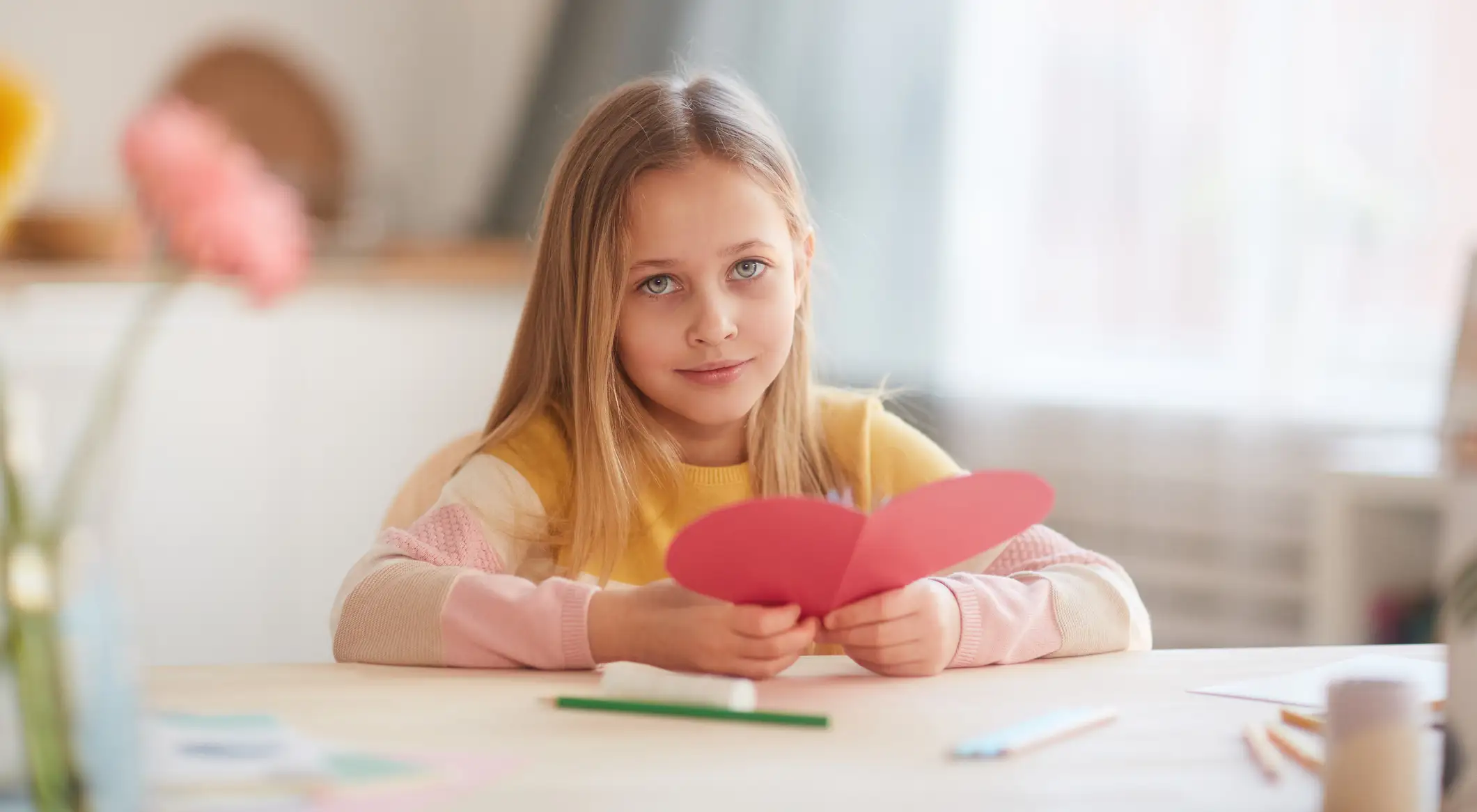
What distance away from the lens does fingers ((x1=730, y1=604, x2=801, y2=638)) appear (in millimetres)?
900

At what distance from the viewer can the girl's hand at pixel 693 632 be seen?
91cm

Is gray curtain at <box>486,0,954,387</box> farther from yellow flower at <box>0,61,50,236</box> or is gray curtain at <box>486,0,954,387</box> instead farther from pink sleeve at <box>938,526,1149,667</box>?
yellow flower at <box>0,61,50,236</box>

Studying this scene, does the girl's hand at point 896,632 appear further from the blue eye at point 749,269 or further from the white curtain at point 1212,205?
the white curtain at point 1212,205

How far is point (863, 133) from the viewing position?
292 centimetres

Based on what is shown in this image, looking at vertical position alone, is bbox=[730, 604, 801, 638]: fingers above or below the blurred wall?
below

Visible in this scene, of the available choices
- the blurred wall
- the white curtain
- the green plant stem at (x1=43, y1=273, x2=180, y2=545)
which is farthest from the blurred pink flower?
the blurred wall

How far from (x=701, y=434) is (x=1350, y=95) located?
153cm

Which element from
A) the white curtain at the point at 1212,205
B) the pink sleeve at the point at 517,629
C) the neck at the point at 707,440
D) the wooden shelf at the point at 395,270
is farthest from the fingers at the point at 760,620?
the wooden shelf at the point at 395,270

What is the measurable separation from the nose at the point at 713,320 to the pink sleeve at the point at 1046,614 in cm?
29

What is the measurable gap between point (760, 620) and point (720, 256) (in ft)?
1.32

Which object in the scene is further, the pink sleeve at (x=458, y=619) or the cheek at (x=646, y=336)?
the cheek at (x=646, y=336)

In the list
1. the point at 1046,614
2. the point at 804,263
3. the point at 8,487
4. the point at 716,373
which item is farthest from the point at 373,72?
the point at 8,487

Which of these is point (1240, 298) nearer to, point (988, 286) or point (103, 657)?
point (988, 286)

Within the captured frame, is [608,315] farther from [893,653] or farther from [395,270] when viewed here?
[395,270]
